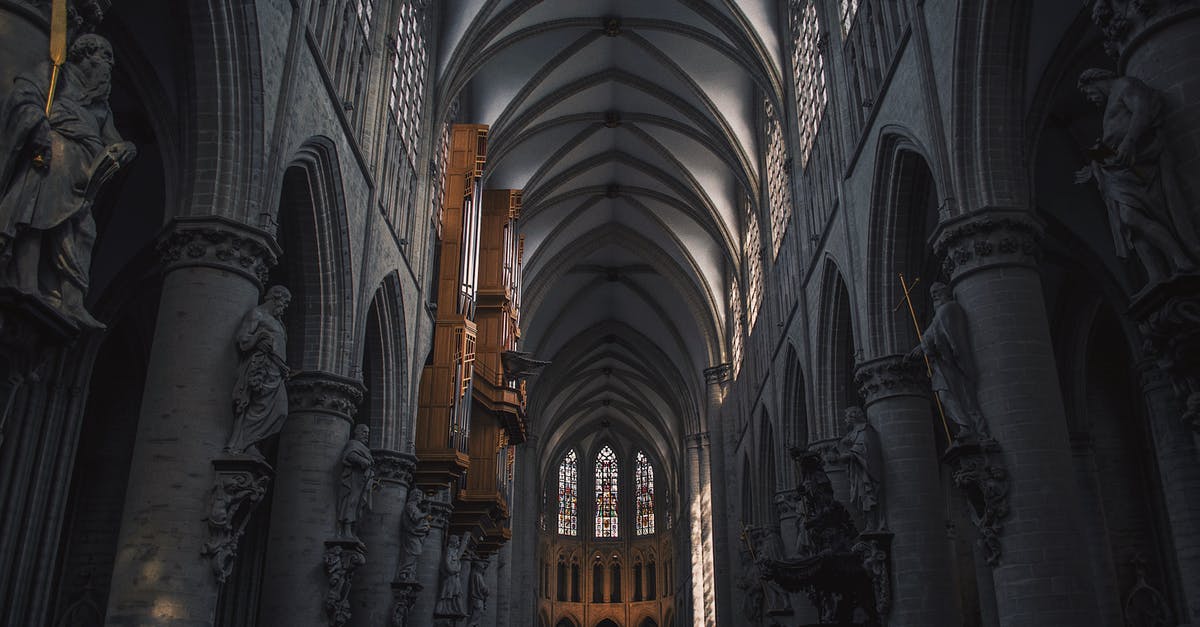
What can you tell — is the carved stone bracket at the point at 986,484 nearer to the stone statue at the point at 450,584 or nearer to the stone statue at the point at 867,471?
the stone statue at the point at 867,471

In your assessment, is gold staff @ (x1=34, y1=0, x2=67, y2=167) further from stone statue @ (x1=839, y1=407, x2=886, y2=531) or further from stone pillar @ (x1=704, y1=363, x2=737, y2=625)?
stone pillar @ (x1=704, y1=363, x2=737, y2=625)

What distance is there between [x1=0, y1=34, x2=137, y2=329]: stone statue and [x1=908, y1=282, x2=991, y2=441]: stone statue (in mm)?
7674

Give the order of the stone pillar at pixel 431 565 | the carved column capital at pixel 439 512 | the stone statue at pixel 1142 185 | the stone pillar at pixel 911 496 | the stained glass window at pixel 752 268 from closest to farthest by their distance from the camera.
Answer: the stone statue at pixel 1142 185
the stone pillar at pixel 911 496
the stone pillar at pixel 431 565
the carved column capital at pixel 439 512
the stained glass window at pixel 752 268

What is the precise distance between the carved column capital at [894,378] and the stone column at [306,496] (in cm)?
752

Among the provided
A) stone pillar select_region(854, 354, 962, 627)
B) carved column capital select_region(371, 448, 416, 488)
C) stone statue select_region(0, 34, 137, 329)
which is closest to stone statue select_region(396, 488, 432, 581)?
carved column capital select_region(371, 448, 416, 488)

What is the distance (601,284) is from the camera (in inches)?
1567

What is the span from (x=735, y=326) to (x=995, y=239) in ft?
73.9

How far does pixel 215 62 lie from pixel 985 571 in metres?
16.2

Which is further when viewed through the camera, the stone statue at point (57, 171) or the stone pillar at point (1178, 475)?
the stone pillar at point (1178, 475)

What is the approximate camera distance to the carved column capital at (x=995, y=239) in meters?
10.4

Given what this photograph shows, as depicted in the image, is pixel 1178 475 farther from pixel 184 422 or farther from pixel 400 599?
pixel 184 422

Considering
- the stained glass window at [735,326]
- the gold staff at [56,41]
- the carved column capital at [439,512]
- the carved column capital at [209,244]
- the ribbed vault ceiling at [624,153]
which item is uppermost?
the ribbed vault ceiling at [624,153]

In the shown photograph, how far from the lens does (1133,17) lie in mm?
6523

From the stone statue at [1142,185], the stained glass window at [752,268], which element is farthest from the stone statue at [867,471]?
the stained glass window at [752,268]
